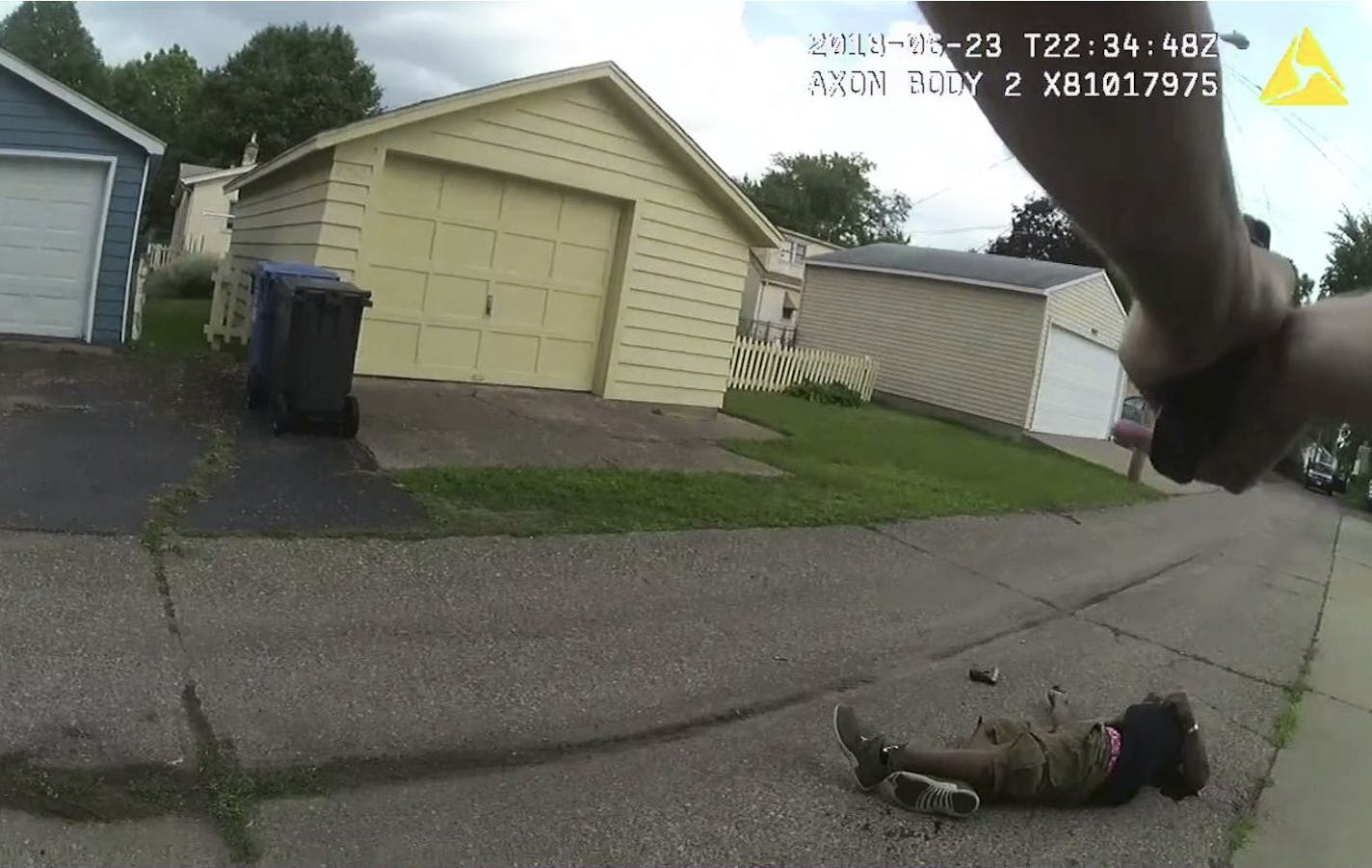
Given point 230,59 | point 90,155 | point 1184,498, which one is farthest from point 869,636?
point 230,59

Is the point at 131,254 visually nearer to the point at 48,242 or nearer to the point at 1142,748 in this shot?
the point at 48,242

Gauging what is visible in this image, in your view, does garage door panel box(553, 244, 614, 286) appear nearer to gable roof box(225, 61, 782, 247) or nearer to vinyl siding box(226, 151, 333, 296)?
gable roof box(225, 61, 782, 247)

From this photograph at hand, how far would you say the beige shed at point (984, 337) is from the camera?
21.7 m

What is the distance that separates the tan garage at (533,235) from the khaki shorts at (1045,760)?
882cm

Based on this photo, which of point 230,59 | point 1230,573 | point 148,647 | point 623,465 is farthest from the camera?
point 230,59

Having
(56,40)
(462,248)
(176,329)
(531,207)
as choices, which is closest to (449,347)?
(462,248)

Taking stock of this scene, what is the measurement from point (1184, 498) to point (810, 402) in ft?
20.6

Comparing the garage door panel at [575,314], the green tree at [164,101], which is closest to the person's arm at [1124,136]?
the garage door panel at [575,314]

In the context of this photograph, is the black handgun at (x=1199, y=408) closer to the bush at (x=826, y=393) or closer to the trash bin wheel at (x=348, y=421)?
the trash bin wheel at (x=348, y=421)

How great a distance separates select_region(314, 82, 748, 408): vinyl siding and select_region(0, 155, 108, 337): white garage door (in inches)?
131

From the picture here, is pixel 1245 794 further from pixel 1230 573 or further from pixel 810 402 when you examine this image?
pixel 810 402

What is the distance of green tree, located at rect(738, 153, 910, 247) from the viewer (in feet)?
213

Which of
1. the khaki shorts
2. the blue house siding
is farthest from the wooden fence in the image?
the khaki shorts

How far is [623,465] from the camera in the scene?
936 cm
